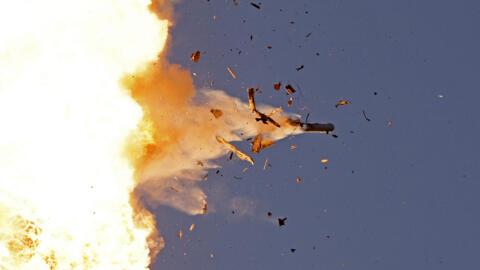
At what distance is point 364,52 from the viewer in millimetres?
3277

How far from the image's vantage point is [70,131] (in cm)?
330

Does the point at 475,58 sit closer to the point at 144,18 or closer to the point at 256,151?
the point at 256,151

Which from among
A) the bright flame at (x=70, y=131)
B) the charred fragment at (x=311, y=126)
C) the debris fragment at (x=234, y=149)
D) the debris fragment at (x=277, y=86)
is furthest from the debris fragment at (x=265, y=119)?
the bright flame at (x=70, y=131)

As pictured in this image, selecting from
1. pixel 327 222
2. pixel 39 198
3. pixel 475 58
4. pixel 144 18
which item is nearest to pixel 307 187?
pixel 327 222

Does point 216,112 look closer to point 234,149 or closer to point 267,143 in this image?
point 234,149

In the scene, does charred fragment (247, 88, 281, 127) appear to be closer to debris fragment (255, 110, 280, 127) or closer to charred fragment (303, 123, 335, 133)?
debris fragment (255, 110, 280, 127)

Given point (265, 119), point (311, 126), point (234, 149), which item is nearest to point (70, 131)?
point (234, 149)

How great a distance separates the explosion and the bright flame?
10 mm

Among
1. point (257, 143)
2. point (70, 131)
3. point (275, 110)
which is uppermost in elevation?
point (275, 110)

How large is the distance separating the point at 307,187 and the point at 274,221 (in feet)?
1.65

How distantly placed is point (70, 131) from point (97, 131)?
284 mm

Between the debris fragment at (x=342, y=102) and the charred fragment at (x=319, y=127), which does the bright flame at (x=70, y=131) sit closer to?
the charred fragment at (x=319, y=127)

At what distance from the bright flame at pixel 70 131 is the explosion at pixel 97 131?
0.03ft

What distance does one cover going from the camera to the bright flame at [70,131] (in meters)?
3.24
